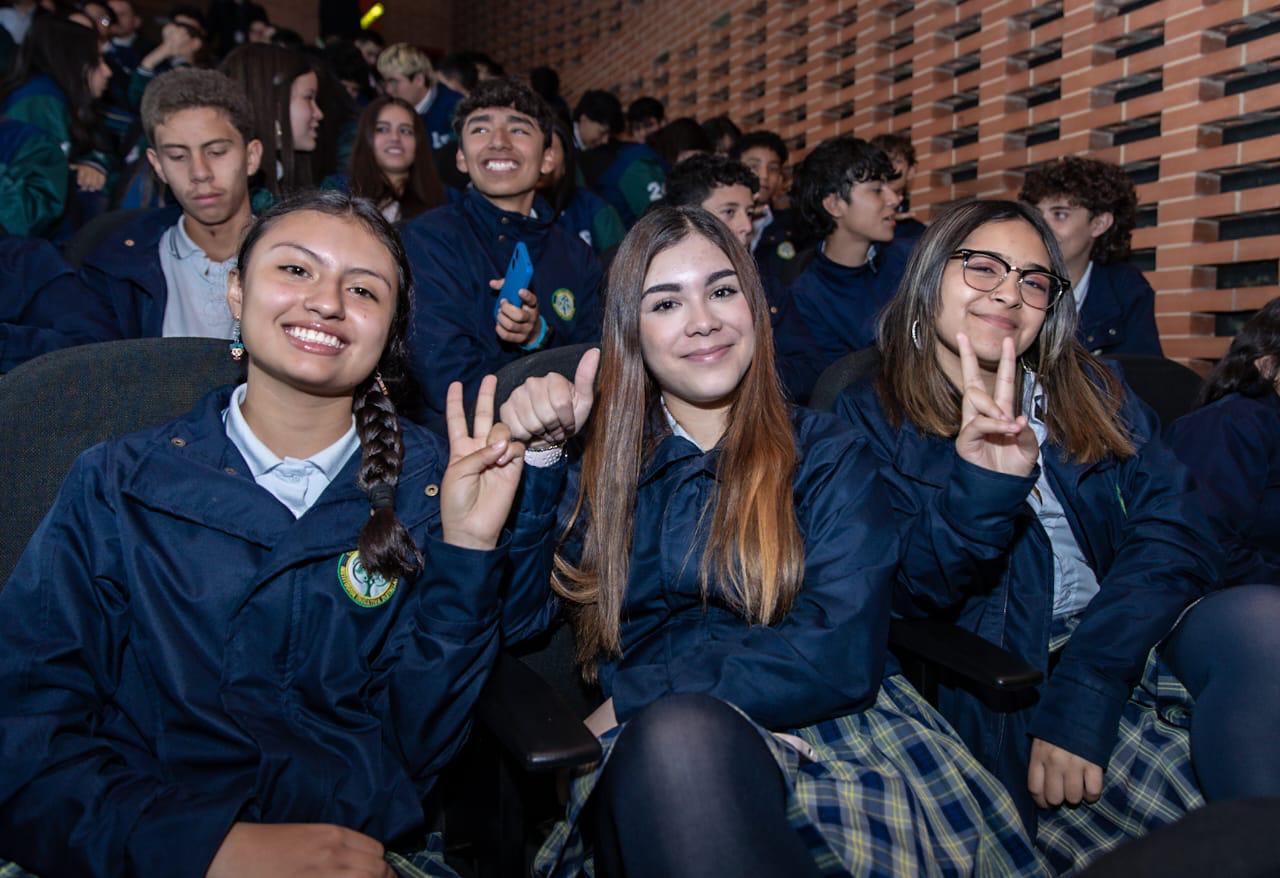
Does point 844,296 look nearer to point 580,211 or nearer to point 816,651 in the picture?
point 580,211

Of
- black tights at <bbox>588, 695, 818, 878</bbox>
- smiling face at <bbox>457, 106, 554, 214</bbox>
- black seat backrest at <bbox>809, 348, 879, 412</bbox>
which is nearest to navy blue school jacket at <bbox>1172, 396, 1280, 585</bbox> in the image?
black seat backrest at <bbox>809, 348, 879, 412</bbox>

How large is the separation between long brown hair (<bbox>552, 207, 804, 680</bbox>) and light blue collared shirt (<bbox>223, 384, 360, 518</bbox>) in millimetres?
403

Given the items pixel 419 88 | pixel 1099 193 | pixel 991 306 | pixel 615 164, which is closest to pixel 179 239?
pixel 991 306

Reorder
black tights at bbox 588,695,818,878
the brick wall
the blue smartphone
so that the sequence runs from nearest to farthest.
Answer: black tights at bbox 588,695,818,878
the blue smartphone
the brick wall

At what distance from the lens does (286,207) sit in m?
1.58

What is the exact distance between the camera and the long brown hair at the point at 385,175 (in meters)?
3.67

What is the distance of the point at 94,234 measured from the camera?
101 inches

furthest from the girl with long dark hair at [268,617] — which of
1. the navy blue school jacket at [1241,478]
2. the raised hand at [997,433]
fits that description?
the navy blue school jacket at [1241,478]

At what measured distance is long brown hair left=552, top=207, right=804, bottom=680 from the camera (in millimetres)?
1561

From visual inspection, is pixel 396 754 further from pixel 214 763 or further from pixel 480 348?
pixel 480 348

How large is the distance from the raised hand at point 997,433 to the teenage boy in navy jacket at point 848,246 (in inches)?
68.6

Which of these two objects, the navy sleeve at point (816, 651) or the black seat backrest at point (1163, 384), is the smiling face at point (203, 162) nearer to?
the navy sleeve at point (816, 651)

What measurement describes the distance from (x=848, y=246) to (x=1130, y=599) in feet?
7.17

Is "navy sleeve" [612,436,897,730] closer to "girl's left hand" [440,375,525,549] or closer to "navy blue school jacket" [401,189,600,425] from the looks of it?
"girl's left hand" [440,375,525,549]
